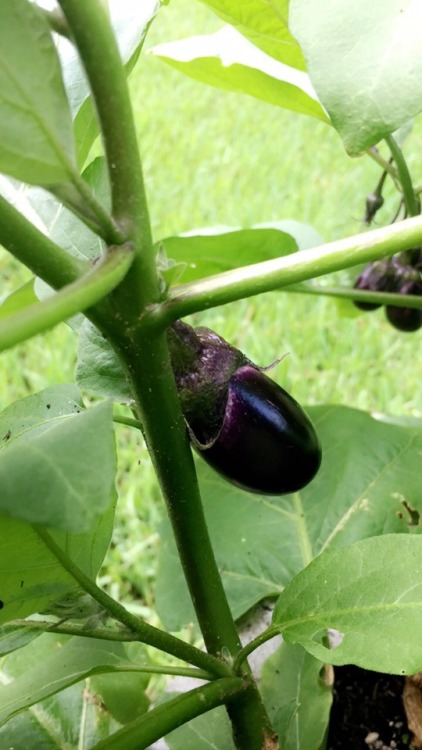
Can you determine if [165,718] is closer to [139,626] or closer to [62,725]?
[139,626]

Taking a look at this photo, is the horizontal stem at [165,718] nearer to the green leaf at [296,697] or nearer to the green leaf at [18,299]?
the green leaf at [296,697]

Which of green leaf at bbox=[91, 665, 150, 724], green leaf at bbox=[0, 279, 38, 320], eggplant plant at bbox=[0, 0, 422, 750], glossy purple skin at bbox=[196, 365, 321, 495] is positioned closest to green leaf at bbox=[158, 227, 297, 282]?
eggplant plant at bbox=[0, 0, 422, 750]

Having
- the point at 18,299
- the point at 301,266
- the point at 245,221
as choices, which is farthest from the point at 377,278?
the point at 245,221

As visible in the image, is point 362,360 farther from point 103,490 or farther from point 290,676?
point 103,490

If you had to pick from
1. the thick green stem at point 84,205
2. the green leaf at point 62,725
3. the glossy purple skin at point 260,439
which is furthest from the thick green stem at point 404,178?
the green leaf at point 62,725

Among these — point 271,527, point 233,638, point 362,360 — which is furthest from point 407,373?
point 233,638

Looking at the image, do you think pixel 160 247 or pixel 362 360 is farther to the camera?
pixel 362 360
